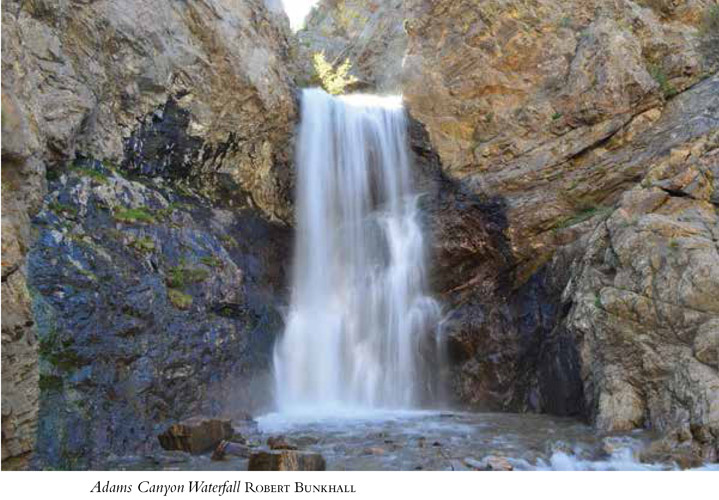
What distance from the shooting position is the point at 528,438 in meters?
10.7

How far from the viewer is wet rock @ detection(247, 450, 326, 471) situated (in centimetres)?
739

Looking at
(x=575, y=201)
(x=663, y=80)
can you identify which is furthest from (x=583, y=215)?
(x=663, y=80)

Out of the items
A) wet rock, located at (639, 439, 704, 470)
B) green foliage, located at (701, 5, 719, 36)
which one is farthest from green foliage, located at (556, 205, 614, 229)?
green foliage, located at (701, 5, 719, 36)

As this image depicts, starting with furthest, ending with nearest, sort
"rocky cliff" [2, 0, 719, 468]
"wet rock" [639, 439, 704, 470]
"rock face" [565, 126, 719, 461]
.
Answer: "rock face" [565, 126, 719, 461] → "rocky cliff" [2, 0, 719, 468] → "wet rock" [639, 439, 704, 470]

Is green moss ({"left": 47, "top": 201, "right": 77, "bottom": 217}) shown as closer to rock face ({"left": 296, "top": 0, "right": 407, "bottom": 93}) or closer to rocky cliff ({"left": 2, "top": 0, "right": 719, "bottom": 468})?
rocky cliff ({"left": 2, "top": 0, "right": 719, "bottom": 468})

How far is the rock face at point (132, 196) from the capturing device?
7934 millimetres

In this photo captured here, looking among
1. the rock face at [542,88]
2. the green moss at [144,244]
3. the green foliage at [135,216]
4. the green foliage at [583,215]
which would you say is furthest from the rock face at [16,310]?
the green foliage at [583,215]

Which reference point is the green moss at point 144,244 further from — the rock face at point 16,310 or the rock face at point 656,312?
the rock face at point 656,312

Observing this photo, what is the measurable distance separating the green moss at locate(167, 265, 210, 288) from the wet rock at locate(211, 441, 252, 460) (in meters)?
4.67

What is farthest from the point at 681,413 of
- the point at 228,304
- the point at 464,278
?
the point at 228,304

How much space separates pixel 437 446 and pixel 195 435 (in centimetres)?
427

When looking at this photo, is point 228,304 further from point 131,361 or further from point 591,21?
point 591,21

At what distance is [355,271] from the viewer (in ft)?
60.4

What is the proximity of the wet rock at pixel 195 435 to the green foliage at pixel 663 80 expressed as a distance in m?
16.7
